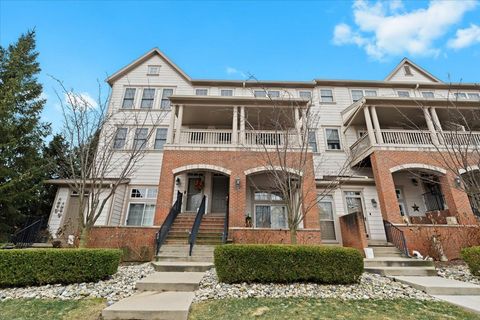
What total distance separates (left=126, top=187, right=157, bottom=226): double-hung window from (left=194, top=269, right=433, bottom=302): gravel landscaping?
8493 mm

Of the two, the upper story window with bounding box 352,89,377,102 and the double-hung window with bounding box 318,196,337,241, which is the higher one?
the upper story window with bounding box 352,89,377,102

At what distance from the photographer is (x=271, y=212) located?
12172 mm

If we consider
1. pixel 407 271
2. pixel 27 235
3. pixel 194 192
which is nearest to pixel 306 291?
pixel 407 271

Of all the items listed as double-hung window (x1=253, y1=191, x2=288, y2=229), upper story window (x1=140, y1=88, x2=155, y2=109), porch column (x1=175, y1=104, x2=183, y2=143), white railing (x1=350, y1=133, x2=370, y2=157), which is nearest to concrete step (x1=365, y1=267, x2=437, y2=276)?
double-hung window (x1=253, y1=191, x2=288, y2=229)

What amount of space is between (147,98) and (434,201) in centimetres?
1848

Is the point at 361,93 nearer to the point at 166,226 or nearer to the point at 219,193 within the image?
the point at 219,193

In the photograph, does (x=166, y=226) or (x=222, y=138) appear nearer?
(x=166, y=226)

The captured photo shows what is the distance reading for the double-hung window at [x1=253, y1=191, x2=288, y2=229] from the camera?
12.0 m

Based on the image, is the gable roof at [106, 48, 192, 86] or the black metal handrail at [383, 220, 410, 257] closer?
the black metal handrail at [383, 220, 410, 257]

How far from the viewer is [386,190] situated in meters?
10.2

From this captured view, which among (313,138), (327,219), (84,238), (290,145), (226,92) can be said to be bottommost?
(84,238)

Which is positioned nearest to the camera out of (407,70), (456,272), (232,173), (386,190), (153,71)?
(456,272)

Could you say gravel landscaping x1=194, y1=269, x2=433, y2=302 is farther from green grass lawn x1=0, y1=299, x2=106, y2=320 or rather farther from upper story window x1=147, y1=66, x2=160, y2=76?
upper story window x1=147, y1=66, x2=160, y2=76

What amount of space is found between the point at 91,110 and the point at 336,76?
52.6ft
